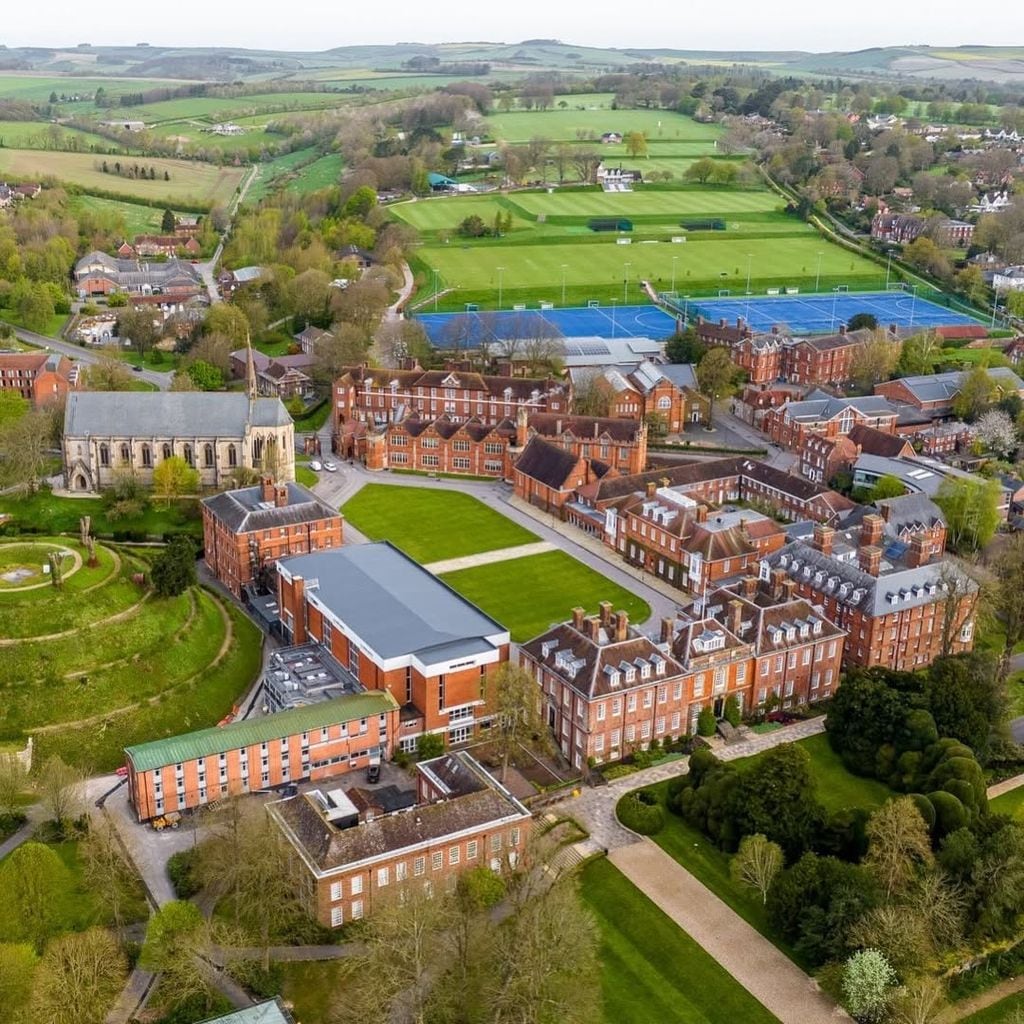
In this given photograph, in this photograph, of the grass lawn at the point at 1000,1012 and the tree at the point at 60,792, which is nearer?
the grass lawn at the point at 1000,1012

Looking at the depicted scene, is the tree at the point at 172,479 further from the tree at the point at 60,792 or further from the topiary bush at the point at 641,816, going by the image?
the topiary bush at the point at 641,816

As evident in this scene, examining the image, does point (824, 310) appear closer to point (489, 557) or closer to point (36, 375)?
point (489, 557)

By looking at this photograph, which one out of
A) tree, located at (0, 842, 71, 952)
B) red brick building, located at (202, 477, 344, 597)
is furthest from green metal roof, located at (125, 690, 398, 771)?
red brick building, located at (202, 477, 344, 597)

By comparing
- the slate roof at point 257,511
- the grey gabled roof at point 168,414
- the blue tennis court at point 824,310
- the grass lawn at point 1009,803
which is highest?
the grey gabled roof at point 168,414

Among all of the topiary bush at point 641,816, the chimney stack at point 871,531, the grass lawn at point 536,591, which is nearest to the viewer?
the topiary bush at point 641,816

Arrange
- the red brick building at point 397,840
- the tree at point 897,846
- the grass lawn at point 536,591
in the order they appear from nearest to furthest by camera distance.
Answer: the red brick building at point 397,840
the tree at point 897,846
the grass lawn at point 536,591

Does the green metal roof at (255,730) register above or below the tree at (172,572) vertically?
below

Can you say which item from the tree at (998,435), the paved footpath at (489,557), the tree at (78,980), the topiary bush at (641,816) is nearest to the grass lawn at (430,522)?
the paved footpath at (489,557)

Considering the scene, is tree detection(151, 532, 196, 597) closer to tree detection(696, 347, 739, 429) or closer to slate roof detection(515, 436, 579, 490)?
slate roof detection(515, 436, 579, 490)
